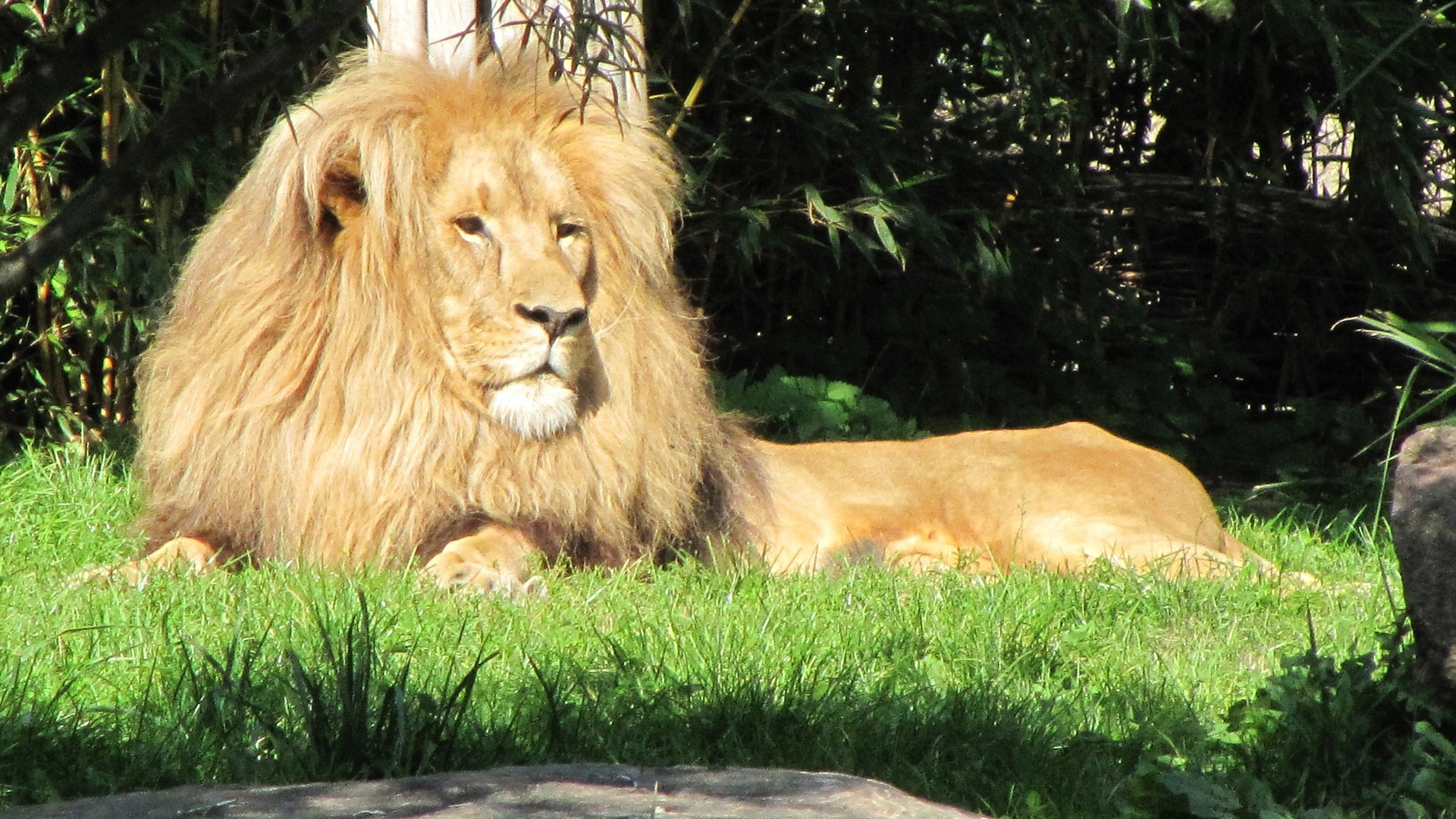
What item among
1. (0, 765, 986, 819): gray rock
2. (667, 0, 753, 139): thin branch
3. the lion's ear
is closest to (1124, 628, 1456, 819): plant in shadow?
(0, 765, 986, 819): gray rock

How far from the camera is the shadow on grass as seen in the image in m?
2.34

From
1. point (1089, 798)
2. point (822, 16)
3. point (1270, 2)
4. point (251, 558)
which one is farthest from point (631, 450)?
point (1270, 2)

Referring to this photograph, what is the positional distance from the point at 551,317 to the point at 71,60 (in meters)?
2.57

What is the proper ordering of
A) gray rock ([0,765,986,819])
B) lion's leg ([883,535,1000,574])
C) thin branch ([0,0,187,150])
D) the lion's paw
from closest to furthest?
thin branch ([0,0,187,150]) → gray rock ([0,765,986,819]) → the lion's paw → lion's leg ([883,535,1000,574])

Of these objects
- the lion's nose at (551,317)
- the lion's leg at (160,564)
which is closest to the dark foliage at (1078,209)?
the lion's nose at (551,317)

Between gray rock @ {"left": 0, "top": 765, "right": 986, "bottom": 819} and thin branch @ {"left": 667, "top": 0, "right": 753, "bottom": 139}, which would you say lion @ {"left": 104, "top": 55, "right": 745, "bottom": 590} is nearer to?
thin branch @ {"left": 667, "top": 0, "right": 753, "bottom": 139}

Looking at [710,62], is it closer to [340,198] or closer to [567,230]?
[567,230]

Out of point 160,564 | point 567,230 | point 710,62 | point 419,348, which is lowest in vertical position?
point 160,564

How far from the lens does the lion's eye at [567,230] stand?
159 inches

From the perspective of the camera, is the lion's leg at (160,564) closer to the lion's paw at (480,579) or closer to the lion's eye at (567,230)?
the lion's paw at (480,579)

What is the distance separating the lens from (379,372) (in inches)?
154

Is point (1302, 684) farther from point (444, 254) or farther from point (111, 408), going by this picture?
point (111, 408)

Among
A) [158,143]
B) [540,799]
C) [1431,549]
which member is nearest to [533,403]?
[540,799]

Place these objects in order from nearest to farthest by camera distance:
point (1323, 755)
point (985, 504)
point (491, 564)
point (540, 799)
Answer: point (540, 799), point (1323, 755), point (491, 564), point (985, 504)
